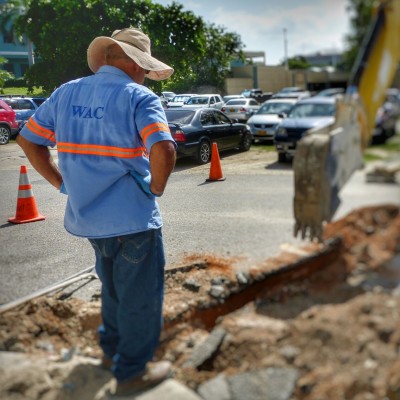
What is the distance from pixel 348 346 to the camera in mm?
1235

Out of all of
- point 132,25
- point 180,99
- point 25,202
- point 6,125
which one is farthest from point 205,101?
point 25,202

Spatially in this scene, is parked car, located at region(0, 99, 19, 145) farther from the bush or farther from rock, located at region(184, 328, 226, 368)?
rock, located at region(184, 328, 226, 368)

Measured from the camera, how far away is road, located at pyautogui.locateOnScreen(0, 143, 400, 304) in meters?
1.24

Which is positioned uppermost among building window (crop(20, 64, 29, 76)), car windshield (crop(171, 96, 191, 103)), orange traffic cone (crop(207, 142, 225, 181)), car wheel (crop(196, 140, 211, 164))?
building window (crop(20, 64, 29, 76))

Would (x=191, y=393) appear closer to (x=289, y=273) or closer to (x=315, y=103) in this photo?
(x=289, y=273)

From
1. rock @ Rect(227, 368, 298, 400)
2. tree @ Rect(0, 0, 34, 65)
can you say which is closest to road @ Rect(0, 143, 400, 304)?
rock @ Rect(227, 368, 298, 400)

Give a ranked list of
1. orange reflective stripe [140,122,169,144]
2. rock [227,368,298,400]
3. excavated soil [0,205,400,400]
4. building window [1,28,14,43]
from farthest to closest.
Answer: orange reflective stripe [140,122,169,144], building window [1,28,14,43], rock [227,368,298,400], excavated soil [0,205,400,400]

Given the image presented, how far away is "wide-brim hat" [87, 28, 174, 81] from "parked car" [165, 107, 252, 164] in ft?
0.84

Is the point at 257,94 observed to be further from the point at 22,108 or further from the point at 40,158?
the point at 22,108

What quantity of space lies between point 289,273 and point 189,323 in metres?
0.97

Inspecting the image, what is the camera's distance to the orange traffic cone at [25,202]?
236 centimetres

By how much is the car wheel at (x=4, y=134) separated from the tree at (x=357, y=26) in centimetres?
167

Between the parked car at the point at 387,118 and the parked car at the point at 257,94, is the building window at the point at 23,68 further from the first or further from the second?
the parked car at the point at 387,118

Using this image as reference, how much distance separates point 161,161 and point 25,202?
1349mm
